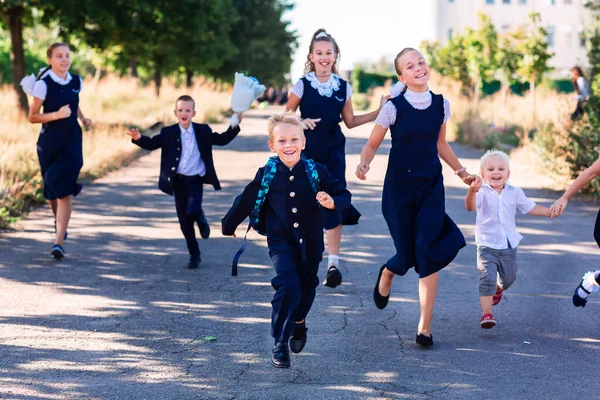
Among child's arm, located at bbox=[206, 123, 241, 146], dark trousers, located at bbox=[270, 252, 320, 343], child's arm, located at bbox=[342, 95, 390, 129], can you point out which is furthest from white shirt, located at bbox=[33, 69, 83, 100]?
dark trousers, located at bbox=[270, 252, 320, 343]

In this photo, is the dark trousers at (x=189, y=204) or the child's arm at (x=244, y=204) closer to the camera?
the child's arm at (x=244, y=204)

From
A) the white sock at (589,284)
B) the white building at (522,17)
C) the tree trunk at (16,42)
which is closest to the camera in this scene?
the white sock at (589,284)

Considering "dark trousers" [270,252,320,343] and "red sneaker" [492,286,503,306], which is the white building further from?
"dark trousers" [270,252,320,343]

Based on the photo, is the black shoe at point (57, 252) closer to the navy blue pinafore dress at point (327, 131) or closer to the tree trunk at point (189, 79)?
the navy blue pinafore dress at point (327, 131)

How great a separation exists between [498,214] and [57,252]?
14.0 ft

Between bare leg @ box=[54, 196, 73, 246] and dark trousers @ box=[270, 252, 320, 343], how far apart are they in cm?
374

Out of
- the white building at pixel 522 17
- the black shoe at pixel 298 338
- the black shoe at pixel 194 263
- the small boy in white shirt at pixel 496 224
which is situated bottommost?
the black shoe at pixel 194 263

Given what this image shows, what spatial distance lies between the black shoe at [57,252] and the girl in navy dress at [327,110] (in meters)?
2.65

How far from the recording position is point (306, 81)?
761 cm

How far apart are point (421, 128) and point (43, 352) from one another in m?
2.72

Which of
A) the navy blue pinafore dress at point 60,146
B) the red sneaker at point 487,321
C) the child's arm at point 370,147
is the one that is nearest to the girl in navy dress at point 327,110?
the child's arm at point 370,147

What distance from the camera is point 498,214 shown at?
650 cm

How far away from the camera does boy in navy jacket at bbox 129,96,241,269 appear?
8.55m

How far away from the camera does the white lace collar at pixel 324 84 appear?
761 centimetres
